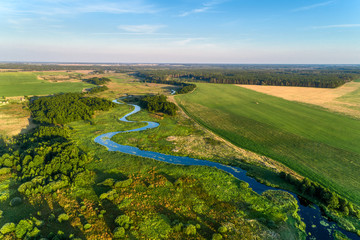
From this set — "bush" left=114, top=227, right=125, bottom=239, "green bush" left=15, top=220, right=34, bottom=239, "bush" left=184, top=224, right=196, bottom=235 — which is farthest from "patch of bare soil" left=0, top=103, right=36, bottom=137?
"bush" left=184, top=224, right=196, bottom=235

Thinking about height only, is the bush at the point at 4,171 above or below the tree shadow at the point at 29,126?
below

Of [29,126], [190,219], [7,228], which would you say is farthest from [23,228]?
[29,126]

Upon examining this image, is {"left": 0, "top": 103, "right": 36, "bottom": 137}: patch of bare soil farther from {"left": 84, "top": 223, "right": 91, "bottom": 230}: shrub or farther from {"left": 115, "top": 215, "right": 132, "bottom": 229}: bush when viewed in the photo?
{"left": 115, "top": 215, "right": 132, "bottom": 229}: bush

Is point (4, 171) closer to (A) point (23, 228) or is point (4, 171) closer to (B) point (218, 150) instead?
(A) point (23, 228)

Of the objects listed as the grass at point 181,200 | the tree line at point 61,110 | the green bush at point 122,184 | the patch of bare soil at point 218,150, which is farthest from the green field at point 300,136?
the tree line at point 61,110

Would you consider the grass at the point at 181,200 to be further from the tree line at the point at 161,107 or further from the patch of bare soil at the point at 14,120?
the tree line at the point at 161,107

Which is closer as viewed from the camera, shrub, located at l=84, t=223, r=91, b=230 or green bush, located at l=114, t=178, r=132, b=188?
shrub, located at l=84, t=223, r=91, b=230

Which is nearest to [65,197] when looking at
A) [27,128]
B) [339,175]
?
[27,128]

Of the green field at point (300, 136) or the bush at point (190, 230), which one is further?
the green field at point (300, 136)
